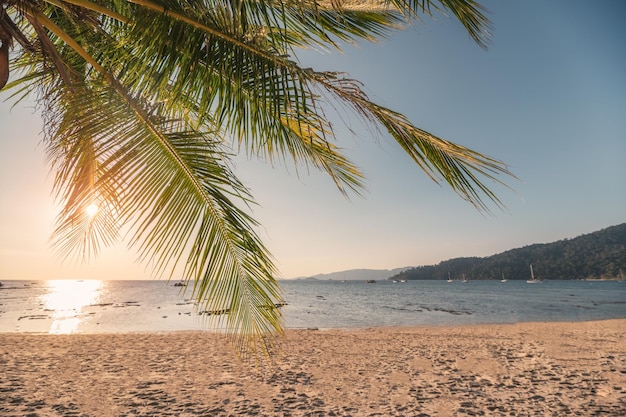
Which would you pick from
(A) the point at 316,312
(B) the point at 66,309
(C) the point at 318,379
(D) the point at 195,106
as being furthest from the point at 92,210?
(B) the point at 66,309

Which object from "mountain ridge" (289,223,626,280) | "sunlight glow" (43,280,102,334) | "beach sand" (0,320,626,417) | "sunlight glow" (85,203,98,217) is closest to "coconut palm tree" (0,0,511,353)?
"sunlight glow" (85,203,98,217)

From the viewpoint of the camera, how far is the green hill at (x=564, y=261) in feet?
298

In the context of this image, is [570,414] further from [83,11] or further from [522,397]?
[83,11]

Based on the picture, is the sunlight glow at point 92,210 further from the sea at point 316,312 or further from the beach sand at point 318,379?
the beach sand at point 318,379

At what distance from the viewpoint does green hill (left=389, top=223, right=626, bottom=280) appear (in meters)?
90.8

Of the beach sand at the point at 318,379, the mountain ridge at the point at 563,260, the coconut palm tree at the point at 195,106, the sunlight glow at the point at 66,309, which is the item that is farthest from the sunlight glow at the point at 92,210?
the mountain ridge at the point at 563,260

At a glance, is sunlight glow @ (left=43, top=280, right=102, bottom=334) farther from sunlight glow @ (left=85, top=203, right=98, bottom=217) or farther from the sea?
sunlight glow @ (left=85, top=203, right=98, bottom=217)

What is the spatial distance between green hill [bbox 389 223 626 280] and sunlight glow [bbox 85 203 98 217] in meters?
112

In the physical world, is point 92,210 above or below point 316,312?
above

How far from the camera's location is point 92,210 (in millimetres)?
3539

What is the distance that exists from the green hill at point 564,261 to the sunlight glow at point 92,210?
112 m

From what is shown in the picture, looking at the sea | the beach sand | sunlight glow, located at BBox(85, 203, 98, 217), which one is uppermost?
sunlight glow, located at BBox(85, 203, 98, 217)

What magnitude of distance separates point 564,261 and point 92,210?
121 meters

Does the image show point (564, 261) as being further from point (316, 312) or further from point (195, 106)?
point (195, 106)
